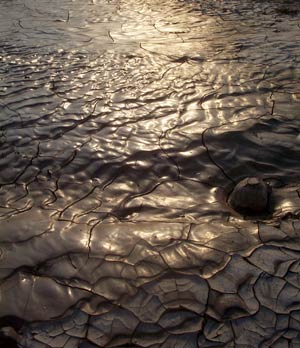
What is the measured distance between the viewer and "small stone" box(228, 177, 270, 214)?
5.77 feet

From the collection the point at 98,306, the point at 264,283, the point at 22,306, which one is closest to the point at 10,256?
the point at 22,306

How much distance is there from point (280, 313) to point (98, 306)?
58 cm

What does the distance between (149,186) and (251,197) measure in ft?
1.49

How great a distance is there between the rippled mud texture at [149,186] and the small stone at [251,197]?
0.04 metres

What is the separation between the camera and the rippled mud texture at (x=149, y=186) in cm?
137

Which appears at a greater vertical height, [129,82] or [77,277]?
[129,82]

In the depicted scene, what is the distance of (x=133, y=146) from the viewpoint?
217 centimetres

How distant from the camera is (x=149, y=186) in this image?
76.2 inches

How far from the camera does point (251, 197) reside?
176cm

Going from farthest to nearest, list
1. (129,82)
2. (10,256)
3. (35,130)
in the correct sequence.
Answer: (129,82)
(35,130)
(10,256)

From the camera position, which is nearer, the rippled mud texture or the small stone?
the rippled mud texture

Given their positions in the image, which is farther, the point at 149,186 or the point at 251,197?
the point at 149,186

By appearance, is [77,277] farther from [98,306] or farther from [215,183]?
[215,183]

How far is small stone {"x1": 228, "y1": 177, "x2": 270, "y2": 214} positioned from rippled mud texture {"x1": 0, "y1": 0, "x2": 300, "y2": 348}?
0.04 m
